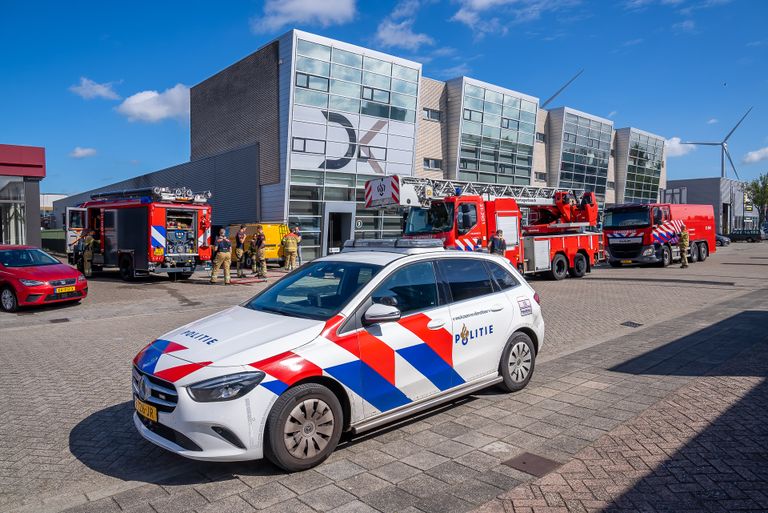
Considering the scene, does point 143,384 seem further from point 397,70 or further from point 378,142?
point 397,70

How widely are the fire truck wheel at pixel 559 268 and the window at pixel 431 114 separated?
51.0 ft

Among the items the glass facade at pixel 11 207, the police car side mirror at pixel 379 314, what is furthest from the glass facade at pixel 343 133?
the police car side mirror at pixel 379 314

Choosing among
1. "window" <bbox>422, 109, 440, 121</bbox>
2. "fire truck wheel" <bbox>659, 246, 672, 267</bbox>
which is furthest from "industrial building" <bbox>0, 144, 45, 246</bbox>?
"fire truck wheel" <bbox>659, 246, 672, 267</bbox>

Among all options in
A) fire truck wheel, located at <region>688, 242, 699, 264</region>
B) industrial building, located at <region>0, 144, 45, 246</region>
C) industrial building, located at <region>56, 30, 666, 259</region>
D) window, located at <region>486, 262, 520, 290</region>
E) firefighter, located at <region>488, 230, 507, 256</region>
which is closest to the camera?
window, located at <region>486, 262, 520, 290</region>

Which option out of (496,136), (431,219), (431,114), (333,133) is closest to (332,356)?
(431,219)

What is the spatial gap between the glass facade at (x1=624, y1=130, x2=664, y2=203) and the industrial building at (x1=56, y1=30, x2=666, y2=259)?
18.0m

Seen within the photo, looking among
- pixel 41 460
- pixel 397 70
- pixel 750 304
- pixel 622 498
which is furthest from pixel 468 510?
pixel 397 70

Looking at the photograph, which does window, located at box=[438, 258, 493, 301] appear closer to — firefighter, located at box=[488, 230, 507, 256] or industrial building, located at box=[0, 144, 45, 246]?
firefighter, located at box=[488, 230, 507, 256]

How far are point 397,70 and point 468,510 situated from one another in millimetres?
27964

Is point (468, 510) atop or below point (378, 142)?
below

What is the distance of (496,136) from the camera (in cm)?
3531

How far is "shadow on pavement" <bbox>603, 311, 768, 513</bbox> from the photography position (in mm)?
3432

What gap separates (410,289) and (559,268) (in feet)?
52.1

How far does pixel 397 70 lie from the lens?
28797mm
